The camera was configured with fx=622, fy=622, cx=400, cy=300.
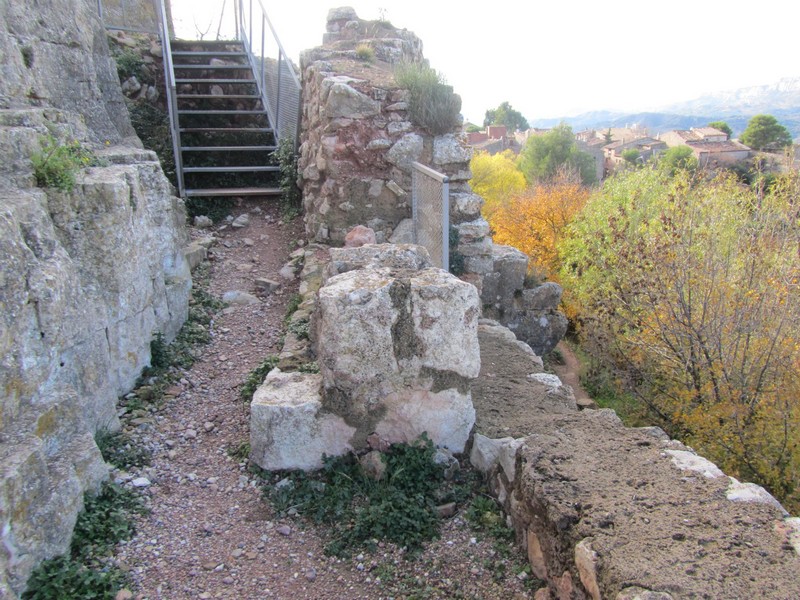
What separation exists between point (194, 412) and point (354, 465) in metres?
1.55

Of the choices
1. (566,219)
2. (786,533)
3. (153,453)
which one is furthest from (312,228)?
(566,219)

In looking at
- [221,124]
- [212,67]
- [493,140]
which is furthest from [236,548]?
[493,140]

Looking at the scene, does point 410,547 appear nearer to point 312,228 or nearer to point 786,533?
point 786,533

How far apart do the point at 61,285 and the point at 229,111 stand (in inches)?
258

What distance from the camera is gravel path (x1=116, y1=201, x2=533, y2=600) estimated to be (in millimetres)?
3105

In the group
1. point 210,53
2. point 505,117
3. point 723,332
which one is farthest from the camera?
point 505,117

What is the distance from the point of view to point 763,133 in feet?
160

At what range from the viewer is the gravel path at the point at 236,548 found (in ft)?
10.2

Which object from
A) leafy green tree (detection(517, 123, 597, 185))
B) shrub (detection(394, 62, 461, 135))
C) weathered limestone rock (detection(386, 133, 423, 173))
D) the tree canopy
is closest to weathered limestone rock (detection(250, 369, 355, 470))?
weathered limestone rock (detection(386, 133, 423, 173))

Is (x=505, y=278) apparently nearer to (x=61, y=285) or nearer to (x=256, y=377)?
(x=256, y=377)

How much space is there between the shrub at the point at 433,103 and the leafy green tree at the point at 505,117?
271 feet

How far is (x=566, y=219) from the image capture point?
978 inches

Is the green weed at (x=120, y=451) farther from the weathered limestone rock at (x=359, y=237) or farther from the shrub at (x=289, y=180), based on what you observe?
the shrub at (x=289, y=180)

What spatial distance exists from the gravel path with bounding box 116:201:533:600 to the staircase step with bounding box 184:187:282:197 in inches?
183
